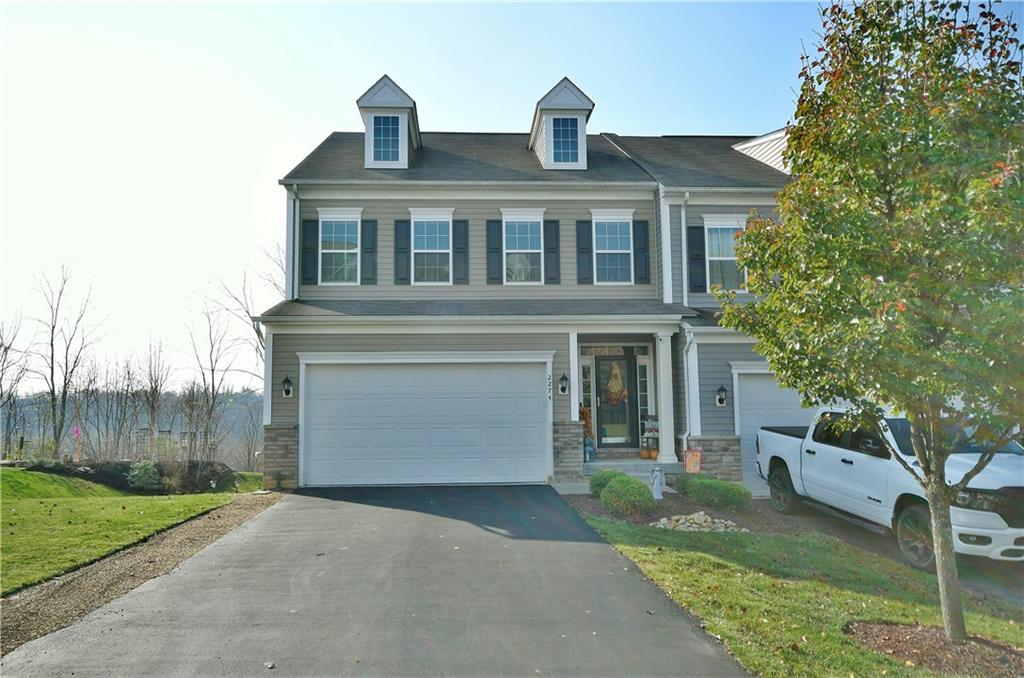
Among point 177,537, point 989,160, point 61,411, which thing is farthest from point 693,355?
point 61,411

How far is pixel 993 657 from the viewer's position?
4.75 m

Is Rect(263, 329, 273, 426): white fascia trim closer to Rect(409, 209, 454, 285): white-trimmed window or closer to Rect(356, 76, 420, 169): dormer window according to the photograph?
Rect(409, 209, 454, 285): white-trimmed window

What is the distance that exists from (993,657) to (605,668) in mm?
2874

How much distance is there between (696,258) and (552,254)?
3.22m

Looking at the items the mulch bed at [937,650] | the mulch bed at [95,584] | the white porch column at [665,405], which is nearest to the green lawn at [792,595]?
the mulch bed at [937,650]

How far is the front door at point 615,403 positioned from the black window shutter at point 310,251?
6.63 m

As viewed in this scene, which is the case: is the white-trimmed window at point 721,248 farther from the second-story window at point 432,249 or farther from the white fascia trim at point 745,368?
the second-story window at point 432,249

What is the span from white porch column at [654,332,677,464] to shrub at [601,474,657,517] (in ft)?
12.6

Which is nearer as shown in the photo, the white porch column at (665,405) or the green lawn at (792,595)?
the green lawn at (792,595)

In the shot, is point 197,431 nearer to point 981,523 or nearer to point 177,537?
point 177,537

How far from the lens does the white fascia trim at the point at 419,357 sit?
13.3 meters

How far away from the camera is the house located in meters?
13.3

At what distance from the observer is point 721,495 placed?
10.4 metres

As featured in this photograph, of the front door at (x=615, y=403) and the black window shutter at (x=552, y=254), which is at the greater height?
the black window shutter at (x=552, y=254)
